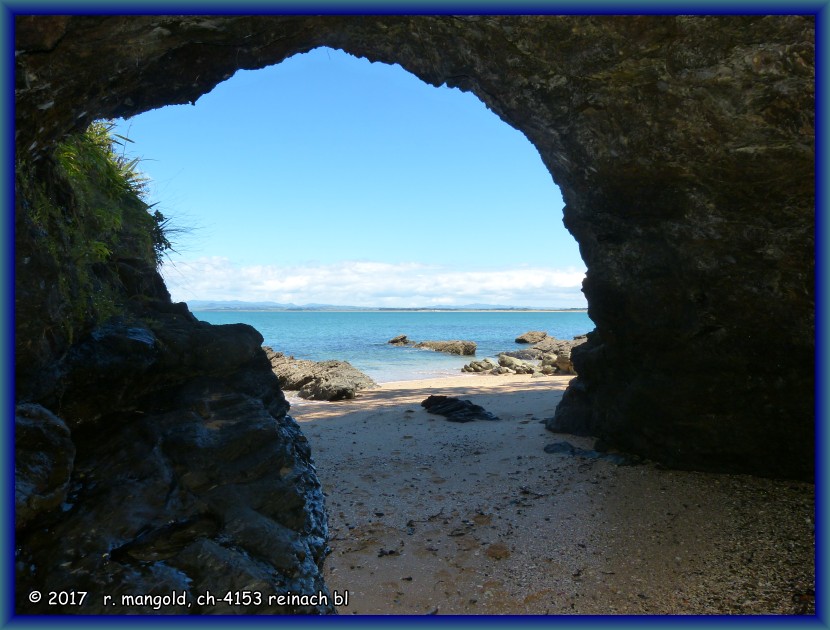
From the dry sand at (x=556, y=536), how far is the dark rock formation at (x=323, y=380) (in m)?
5.98

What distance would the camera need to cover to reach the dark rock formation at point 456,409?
10.4m

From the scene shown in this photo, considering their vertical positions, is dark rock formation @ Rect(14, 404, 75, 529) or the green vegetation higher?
the green vegetation

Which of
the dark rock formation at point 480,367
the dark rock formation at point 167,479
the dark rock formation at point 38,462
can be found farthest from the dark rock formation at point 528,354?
the dark rock formation at point 38,462

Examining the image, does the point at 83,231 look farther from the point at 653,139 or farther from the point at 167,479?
the point at 653,139

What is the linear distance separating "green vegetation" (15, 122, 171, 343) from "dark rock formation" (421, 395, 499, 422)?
236 inches

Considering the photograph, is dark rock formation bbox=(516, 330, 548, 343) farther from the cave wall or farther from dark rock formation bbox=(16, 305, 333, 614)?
dark rock formation bbox=(16, 305, 333, 614)

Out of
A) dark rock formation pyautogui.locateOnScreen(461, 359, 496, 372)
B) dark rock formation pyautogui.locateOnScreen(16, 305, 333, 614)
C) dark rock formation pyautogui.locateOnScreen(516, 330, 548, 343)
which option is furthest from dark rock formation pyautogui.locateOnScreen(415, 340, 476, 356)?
dark rock formation pyautogui.locateOnScreen(16, 305, 333, 614)

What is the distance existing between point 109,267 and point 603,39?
4.81 metres

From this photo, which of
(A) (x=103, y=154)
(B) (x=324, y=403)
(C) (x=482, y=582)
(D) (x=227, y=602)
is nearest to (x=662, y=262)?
(C) (x=482, y=582)

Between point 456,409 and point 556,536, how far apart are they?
19.1 ft

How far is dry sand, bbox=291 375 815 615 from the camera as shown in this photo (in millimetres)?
4160

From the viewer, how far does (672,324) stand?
234 inches

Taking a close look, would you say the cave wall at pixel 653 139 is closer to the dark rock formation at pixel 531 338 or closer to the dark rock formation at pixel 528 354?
the dark rock formation at pixel 528 354

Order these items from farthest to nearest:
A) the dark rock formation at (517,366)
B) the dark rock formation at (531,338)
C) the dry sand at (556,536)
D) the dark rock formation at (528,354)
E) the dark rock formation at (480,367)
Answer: the dark rock formation at (531,338) → the dark rock formation at (528,354) → the dark rock formation at (480,367) → the dark rock formation at (517,366) → the dry sand at (556,536)
